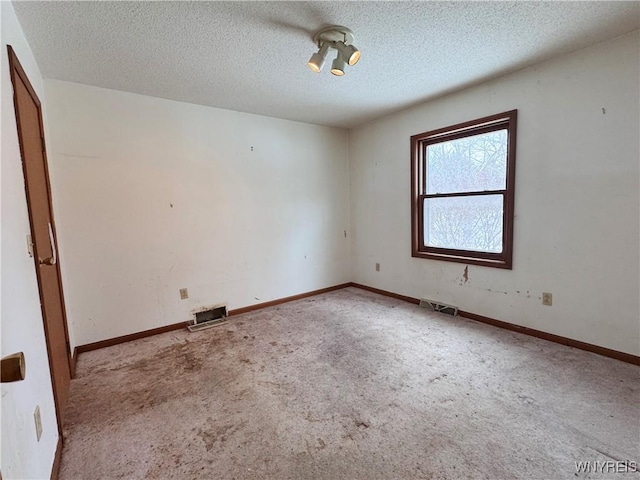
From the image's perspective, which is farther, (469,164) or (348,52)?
(469,164)

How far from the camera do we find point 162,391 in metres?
2.03

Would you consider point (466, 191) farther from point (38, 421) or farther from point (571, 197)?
point (38, 421)

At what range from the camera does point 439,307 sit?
3363 millimetres

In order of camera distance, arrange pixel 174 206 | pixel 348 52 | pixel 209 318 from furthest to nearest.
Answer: pixel 209 318
pixel 174 206
pixel 348 52

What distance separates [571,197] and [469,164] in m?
0.96

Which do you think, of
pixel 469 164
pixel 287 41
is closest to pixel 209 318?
pixel 287 41

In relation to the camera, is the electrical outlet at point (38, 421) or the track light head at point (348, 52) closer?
the electrical outlet at point (38, 421)

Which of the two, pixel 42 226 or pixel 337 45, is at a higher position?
pixel 337 45

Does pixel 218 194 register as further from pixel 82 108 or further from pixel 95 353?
pixel 95 353

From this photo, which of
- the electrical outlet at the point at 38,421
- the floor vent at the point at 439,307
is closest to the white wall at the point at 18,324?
the electrical outlet at the point at 38,421

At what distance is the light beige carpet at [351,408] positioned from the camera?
1.42m

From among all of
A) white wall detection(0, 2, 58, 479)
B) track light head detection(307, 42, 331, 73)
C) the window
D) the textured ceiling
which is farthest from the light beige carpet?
the textured ceiling

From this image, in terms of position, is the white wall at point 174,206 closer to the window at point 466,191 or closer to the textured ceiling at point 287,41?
the textured ceiling at point 287,41

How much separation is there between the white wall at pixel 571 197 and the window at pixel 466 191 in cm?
10
